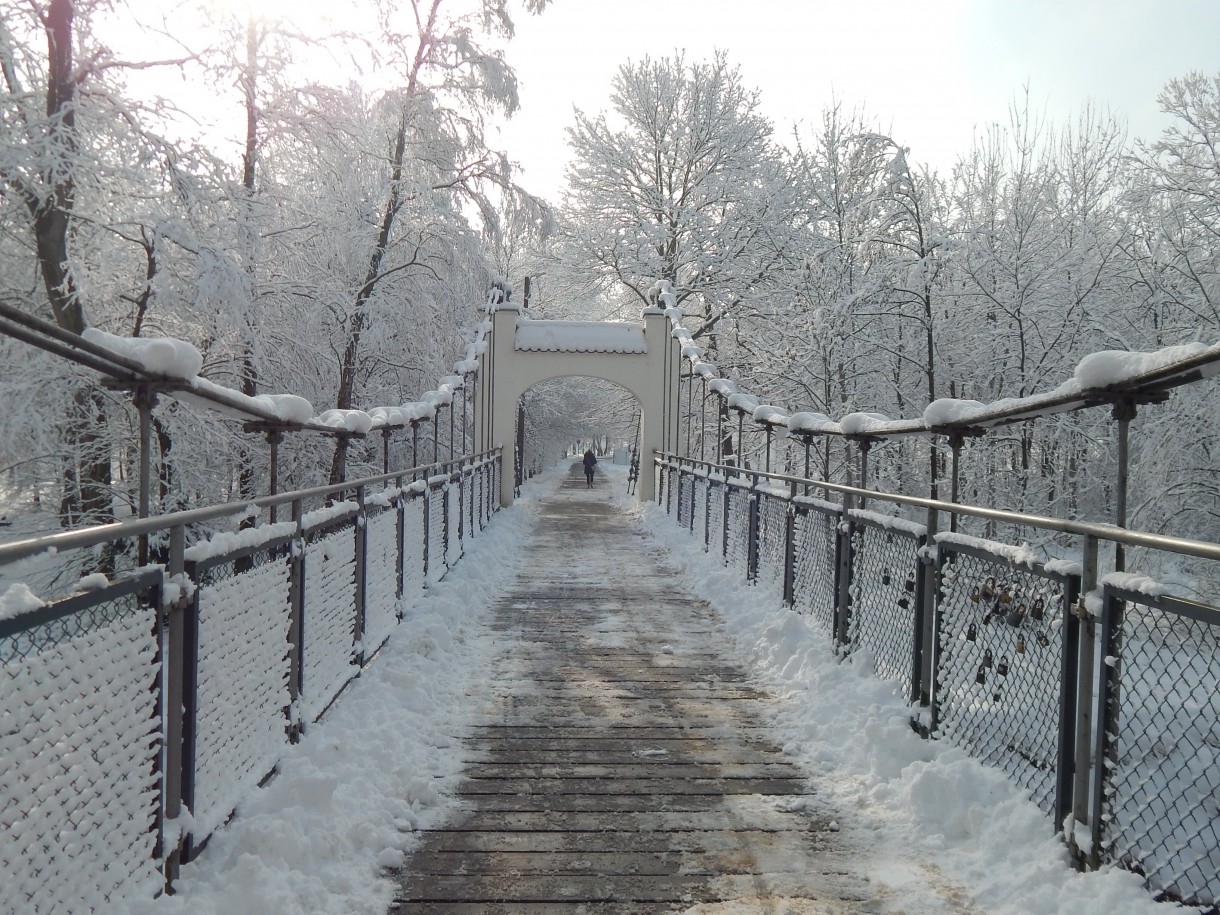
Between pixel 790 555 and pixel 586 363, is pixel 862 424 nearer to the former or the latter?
pixel 790 555

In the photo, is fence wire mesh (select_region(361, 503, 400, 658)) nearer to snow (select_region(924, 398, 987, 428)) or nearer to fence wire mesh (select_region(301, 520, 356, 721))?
fence wire mesh (select_region(301, 520, 356, 721))

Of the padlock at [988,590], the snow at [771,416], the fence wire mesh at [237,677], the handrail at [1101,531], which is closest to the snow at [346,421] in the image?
the fence wire mesh at [237,677]

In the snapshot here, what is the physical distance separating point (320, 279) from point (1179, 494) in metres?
11.5

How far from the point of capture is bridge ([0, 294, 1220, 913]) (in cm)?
214

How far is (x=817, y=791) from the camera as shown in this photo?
3.52 metres

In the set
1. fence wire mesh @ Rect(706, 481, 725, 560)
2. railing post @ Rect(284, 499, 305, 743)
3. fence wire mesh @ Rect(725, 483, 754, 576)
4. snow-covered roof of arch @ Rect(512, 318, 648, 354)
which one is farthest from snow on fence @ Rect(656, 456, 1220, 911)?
snow-covered roof of arch @ Rect(512, 318, 648, 354)

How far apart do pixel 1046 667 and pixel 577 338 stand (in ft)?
53.2

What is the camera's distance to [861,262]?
47.7ft

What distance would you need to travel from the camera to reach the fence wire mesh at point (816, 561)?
5.39m

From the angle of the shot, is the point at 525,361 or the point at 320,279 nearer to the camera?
the point at 320,279

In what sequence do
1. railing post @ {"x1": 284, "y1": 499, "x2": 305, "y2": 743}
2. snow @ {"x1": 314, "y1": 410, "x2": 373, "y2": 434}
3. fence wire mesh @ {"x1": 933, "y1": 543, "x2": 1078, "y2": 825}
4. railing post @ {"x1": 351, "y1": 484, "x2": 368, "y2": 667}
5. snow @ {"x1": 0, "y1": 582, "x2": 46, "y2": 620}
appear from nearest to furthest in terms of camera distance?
snow @ {"x1": 0, "y1": 582, "x2": 46, "y2": 620}, fence wire mesh @ {"x1": 933, "y1": 543, "x2": 1078, "y2": 825}, railing post @ {"x1": 284, "y1": 499, "x2": 305, "y2": 743}, railing post @ {"x1": 351, "y1": 484, "x2": 368, "y2": 667}, snow @ {"x1": 314, "y1": 410, "x2": 373, "y2": 434}

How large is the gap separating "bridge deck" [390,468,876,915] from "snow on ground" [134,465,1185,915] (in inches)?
5.0

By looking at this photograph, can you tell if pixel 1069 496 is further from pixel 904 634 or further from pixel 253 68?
pixel 253 68

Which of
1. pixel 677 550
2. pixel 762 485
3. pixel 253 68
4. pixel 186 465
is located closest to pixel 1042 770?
pixel 762 485
